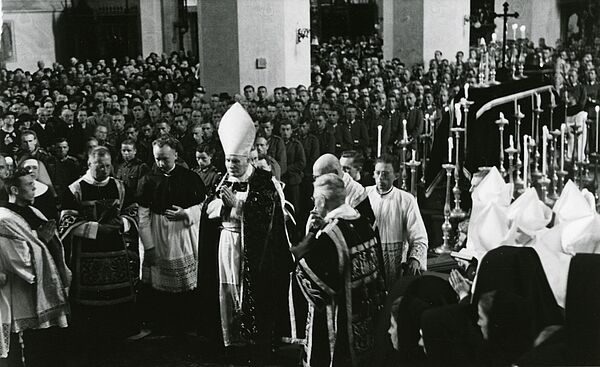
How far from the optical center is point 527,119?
29.2 ft

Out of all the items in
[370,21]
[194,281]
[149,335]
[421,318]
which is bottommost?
[149,335]

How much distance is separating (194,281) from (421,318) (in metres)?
3.38

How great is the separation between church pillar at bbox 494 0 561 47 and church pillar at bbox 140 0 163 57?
1082cm

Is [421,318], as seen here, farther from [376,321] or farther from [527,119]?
[527,119]

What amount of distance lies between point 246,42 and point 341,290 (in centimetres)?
932

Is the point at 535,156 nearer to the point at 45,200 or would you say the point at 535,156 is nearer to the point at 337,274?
the point at 337,274

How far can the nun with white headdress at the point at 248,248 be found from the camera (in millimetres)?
5922

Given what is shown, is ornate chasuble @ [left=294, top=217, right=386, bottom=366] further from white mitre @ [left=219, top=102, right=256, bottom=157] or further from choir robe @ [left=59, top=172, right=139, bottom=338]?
choir robe @ [left=59, top=172, right=139, bottom=338]

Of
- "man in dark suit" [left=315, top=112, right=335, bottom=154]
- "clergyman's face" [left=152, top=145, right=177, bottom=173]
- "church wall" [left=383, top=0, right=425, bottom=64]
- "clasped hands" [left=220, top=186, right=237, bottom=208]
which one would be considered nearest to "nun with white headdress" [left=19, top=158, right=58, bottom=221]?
"clergyman's face" [left=152, top=145, right=177, bottom=173]

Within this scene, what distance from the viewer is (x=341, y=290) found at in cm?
484

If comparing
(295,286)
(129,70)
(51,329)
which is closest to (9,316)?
(51,329)

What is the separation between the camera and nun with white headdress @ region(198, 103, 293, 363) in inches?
233

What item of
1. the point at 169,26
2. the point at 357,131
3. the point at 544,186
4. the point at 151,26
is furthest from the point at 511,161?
the point at 169,26

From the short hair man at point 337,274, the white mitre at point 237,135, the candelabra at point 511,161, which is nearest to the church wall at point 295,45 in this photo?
the candelabra at point 511,161
